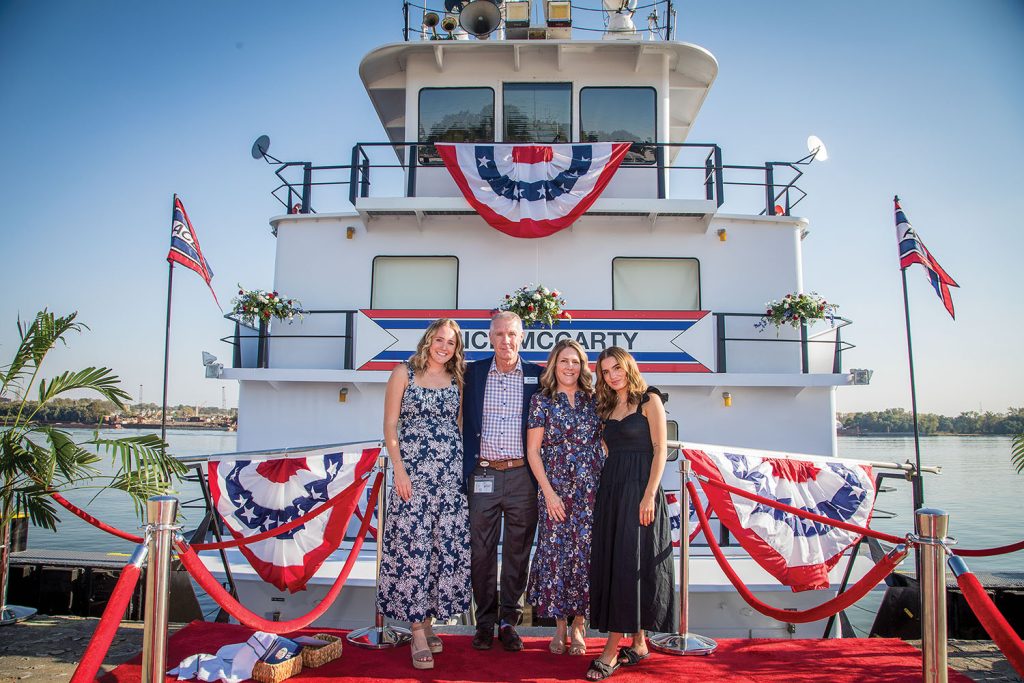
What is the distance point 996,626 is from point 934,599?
0.97 feet

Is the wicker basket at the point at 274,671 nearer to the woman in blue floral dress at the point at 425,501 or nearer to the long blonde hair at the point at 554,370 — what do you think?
the woman in blue floral dress at the point at 425,501

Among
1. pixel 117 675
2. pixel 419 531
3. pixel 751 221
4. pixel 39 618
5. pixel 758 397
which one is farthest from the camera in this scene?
pixel 751 221

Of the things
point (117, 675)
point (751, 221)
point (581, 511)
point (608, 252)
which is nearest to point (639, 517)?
point (581, 511)

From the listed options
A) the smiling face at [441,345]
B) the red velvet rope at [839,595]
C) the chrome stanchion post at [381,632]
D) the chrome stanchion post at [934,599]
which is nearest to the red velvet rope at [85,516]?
the chrome stanchion post at [381,632]

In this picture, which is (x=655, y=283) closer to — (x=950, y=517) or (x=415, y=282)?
(x=415, y=282)

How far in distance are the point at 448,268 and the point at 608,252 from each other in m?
2.30

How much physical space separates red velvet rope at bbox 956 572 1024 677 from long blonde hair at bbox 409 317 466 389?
2.94 metres

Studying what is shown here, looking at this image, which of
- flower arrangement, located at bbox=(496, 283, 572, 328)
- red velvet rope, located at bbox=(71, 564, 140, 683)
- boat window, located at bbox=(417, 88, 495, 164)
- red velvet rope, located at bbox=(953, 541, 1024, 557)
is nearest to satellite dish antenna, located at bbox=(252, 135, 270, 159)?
boat window, located at bbox=(417, 88, 495, 164)

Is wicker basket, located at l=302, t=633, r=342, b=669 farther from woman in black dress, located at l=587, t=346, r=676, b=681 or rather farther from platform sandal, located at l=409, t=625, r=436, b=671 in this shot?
woman in black dress, located at l=587, t=346, r=676, b=681

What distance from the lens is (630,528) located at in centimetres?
387

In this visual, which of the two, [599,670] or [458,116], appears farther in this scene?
[458,116]

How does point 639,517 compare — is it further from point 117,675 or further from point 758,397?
point 758,397

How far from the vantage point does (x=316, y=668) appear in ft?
12.8

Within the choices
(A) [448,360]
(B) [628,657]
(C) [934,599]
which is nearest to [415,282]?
(A) [448,360]
